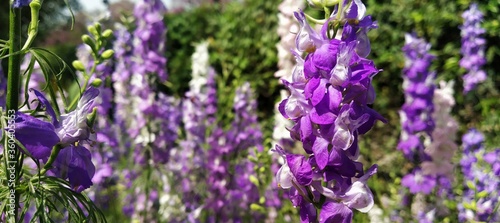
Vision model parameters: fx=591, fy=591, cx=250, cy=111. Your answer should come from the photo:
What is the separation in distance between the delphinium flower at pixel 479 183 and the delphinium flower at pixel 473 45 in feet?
2.93

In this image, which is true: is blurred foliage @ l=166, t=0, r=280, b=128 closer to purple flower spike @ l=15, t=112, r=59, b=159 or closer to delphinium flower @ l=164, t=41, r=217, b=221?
delphinium flower @ l=164, t=41, r=217, b=221

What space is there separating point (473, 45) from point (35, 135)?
341 cm

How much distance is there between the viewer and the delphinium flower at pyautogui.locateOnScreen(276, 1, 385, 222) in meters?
1.17

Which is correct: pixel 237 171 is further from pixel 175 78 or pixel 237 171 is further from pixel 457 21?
pixel 175 78

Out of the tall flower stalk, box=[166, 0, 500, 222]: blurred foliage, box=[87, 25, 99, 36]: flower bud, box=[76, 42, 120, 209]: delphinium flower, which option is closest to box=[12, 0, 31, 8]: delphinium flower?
the tall flower stalk

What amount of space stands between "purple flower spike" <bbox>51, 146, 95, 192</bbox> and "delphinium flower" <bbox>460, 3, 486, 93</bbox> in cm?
324

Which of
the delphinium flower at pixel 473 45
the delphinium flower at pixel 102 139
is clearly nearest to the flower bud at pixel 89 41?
the delphinium flower at pixel 102 139

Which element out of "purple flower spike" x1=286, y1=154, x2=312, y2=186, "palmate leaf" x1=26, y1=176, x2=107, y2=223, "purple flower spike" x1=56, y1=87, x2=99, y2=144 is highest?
"purple flower spike" x1=56, y1=87, x2=99, y2=144

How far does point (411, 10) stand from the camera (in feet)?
16.9

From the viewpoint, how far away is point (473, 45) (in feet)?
12.8

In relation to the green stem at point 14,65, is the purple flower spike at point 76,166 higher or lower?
lower

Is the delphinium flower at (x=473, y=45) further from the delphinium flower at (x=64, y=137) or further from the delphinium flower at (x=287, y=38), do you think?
the delphinium flower at (x=64, y=137)

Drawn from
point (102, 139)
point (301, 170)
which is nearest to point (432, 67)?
point (102, 139)

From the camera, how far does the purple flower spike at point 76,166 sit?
1.18 m
